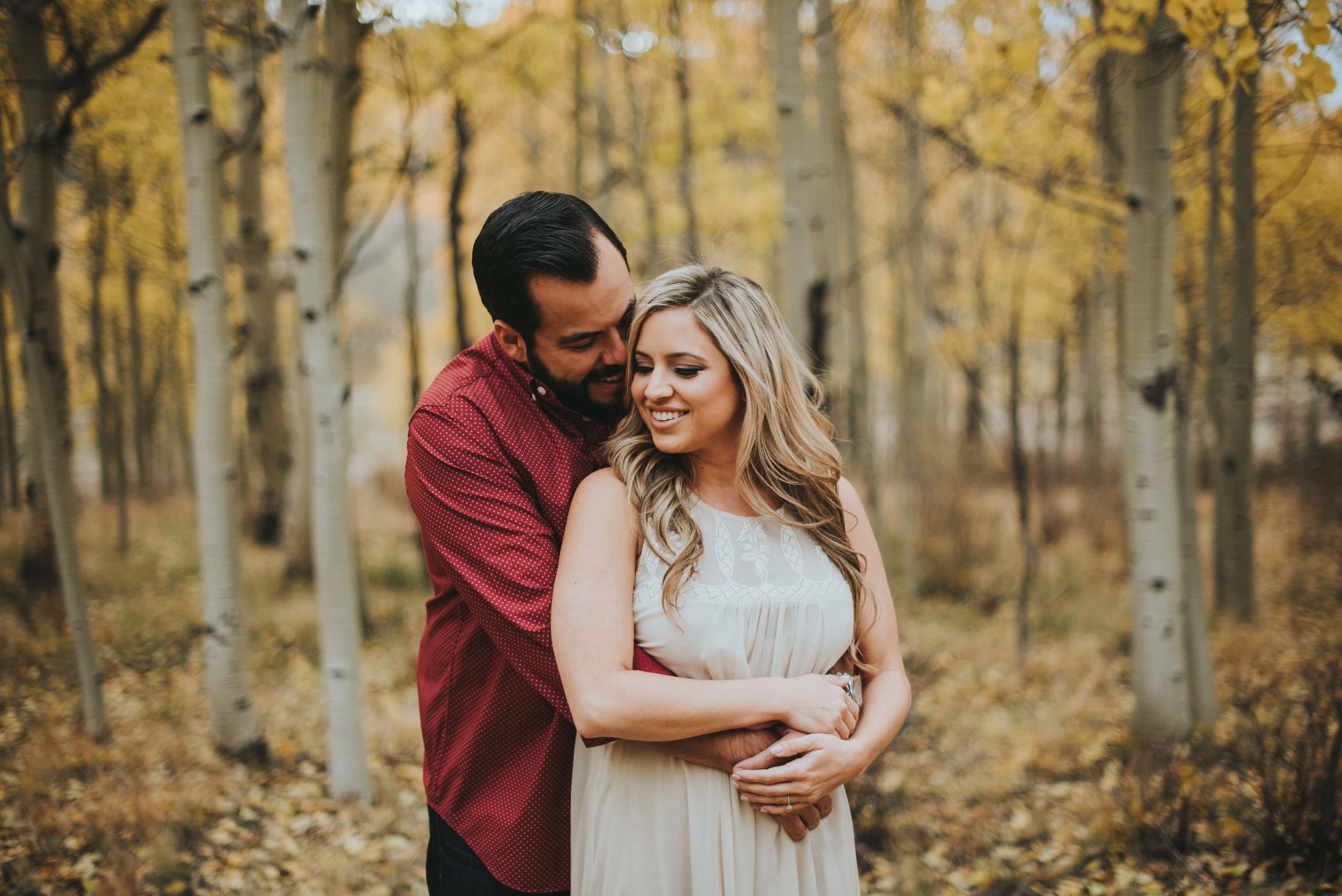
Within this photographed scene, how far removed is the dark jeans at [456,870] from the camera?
1888mm

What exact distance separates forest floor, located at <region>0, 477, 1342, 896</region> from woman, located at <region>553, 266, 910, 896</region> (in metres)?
2.23

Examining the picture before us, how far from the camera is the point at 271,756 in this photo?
4.62 m

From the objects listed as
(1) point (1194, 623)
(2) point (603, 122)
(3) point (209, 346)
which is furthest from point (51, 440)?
(2) point (603, 122)

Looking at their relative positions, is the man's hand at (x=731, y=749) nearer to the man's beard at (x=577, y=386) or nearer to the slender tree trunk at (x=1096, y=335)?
the man's beard at (x=577, y=386)

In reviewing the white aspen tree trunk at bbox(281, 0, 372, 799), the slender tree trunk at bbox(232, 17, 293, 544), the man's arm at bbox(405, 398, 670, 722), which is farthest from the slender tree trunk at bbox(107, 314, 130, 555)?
the man's arm at bbox(405, 398, 670, 722)

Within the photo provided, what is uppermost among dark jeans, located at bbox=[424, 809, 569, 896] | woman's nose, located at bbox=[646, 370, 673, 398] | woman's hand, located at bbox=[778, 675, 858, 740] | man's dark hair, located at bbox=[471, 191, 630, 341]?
man's dark hair, located at bbox=[471, 191, 630, 341]

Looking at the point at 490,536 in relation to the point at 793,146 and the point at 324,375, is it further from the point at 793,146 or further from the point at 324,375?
the point at 793,146

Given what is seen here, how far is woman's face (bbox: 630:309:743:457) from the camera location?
1.83 meters

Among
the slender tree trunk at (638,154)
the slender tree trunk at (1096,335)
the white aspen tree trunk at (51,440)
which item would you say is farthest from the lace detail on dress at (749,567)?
the slender tree trunk at (1096,335)

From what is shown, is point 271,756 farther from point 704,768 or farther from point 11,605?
point 704,768

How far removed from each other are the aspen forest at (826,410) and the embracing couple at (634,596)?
2.07ft

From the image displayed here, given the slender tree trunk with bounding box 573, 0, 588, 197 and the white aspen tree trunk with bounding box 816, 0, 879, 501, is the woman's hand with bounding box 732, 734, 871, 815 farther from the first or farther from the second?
the slender tree trunk with bounding box 573, 0, 588, 197

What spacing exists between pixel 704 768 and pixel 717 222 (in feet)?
38.5

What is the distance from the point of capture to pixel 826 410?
351cm
